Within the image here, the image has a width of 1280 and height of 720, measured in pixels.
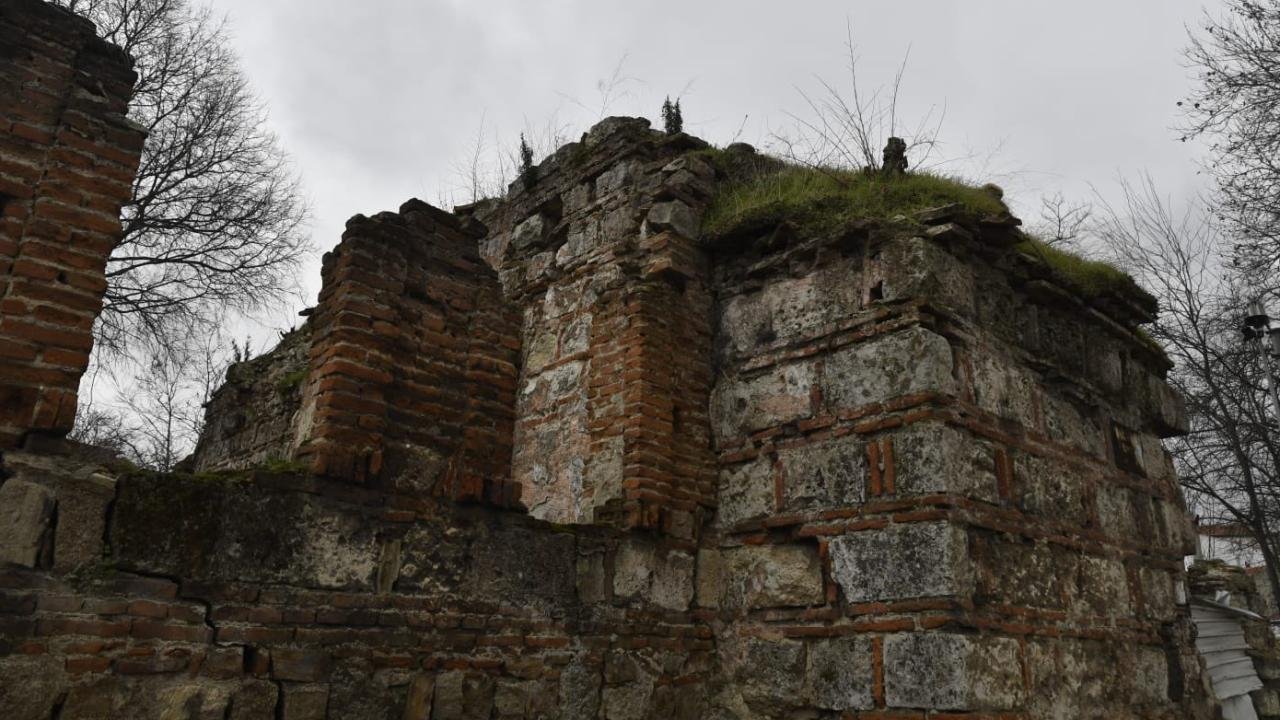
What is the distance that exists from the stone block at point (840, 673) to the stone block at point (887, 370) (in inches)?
51.0

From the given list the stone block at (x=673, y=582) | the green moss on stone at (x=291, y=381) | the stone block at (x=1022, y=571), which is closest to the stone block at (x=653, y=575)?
the stone block at (x=673, y=582)

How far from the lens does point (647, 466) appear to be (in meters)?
5.11

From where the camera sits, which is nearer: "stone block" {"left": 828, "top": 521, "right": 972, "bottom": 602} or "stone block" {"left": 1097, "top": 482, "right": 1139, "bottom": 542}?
"stone block" {"left": 828, "top": 521, "right": 972, "bottom": 602}

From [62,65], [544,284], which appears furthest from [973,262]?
[62,65]

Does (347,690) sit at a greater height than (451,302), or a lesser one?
lesser

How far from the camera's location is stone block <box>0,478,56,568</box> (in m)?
2.90

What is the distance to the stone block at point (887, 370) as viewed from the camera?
4645mm

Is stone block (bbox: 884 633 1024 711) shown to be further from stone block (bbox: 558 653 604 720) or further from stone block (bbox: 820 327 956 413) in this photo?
stone block (bbox: 558 653 604 720)

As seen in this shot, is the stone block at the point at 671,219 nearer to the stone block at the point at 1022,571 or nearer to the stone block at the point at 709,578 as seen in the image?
the stone block at the point at 709,578

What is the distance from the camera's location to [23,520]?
9.66ft

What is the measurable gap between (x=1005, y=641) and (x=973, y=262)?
2.26m

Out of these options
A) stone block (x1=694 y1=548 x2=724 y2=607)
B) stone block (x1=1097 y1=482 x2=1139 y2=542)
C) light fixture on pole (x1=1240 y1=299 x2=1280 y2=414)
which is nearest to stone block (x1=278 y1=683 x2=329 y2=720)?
stone block (x1=694 y1=548 x2=724 y2=607)

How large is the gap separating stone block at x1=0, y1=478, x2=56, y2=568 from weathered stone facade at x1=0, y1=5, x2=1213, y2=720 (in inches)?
0.5

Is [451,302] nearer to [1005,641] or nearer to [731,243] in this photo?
[731,243]
